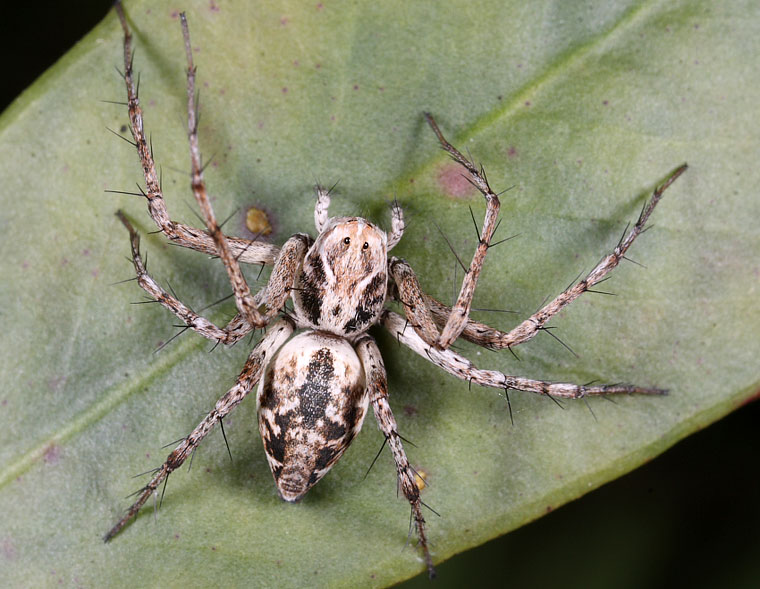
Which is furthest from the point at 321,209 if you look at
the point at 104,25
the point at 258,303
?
the point at 104,25

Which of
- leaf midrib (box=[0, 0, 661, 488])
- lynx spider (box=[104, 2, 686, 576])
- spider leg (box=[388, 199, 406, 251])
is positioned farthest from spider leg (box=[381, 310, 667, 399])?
leaf midrib (box=[0, 0, 661, 488])

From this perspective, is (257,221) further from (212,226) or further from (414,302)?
(414,302)

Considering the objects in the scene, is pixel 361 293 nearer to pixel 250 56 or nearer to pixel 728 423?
pixel 250 56

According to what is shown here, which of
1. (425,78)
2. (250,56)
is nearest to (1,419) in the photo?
(250,56)

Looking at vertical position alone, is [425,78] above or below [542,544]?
above

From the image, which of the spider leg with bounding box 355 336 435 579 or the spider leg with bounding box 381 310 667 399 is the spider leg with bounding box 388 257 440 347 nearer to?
the spider leg with bounding box 381 310 667 399
